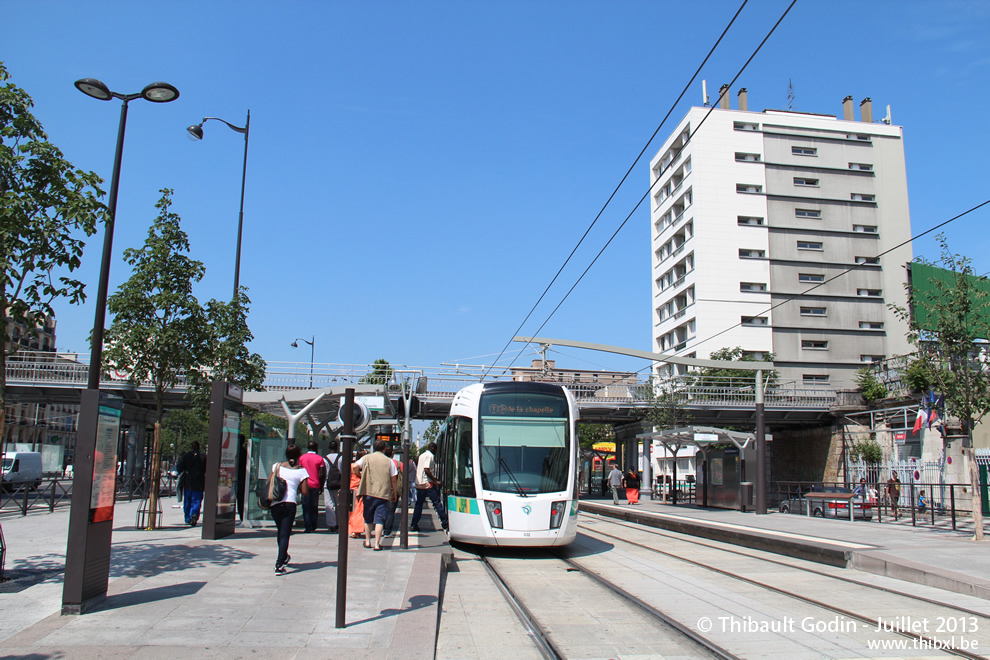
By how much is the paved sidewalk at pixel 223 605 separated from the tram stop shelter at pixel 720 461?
1699 centimetres

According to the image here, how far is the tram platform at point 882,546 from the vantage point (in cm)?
997

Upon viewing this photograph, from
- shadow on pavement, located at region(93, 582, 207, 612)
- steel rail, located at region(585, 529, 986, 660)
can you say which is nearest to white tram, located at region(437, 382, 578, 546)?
steel rail, located at region(585, 529, 986, 660)

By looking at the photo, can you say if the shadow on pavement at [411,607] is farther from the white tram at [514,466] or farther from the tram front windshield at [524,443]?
the tram front windshield at [524,443]

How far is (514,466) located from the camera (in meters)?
12.8

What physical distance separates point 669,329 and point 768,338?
30.3 feet

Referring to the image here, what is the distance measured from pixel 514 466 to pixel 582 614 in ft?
16.2

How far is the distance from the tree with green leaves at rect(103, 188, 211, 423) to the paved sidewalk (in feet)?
13.7

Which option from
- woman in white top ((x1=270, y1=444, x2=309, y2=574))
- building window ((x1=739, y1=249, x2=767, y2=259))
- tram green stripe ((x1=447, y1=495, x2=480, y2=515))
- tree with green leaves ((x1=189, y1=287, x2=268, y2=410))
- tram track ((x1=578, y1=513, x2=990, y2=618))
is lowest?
tram track ((x1=578, y1=513, x2=990, y2=618))

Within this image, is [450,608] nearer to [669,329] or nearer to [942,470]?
[942,470]

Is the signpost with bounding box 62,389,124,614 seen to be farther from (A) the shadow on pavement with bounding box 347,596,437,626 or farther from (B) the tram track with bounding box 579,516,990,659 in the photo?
(B) the tram track with bounding box 579,516,990,659

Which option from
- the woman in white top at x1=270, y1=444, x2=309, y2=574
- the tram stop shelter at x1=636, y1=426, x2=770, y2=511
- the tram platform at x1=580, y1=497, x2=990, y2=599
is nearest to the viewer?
the woman in white top at x1=270, y1=444, x2=309, y2=574

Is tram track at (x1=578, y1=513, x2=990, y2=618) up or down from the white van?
down

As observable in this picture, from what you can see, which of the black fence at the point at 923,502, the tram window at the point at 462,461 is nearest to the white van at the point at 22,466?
the tram window at the point at 462,461

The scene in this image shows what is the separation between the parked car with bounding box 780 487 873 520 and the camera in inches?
886
